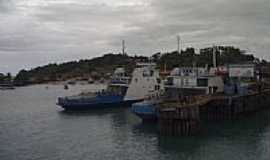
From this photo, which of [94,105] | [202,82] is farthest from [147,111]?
[94,105]

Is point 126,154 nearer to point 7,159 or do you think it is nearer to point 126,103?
point 7,159

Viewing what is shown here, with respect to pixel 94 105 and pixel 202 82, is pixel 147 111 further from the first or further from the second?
pixel 94 105

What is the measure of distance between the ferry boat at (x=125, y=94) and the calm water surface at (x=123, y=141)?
11.2m

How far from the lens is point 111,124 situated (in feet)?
180

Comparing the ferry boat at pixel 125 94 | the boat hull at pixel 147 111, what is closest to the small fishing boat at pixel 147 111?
the boat hull at pixel 147 111

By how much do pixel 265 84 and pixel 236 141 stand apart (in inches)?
1457

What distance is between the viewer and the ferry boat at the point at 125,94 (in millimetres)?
70125

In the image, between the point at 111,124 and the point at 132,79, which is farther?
the point at 132,79

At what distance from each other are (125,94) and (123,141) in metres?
32.0

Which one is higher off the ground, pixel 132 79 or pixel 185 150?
pixel 132 79

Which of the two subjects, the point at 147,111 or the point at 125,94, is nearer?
the point at 147,111

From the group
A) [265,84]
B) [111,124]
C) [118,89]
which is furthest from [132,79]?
[265,84]

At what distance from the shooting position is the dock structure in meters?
41.3

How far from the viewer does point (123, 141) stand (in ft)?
138
